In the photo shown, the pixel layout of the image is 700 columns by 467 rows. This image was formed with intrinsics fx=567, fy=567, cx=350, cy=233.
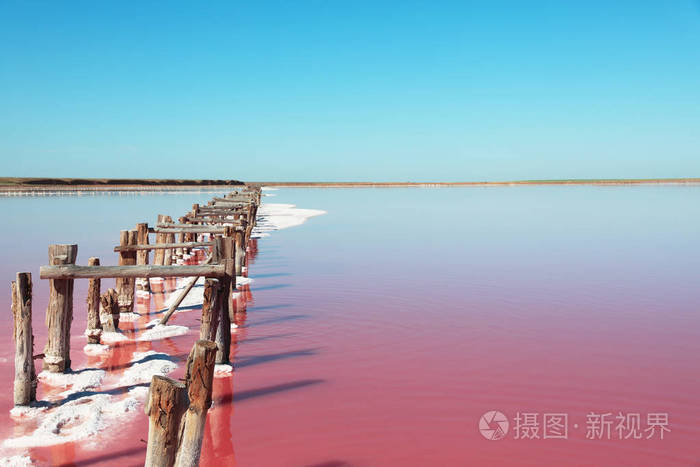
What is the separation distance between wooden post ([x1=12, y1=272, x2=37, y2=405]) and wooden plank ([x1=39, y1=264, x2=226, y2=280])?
1.11ft

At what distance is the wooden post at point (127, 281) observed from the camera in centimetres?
891

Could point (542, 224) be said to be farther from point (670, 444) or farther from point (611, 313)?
point (670, 444)

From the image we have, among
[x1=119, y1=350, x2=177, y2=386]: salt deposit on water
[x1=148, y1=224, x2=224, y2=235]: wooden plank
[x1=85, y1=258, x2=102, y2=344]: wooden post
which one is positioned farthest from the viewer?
[x1=148, y1=224, x2=224, y2=235]: wooden plank

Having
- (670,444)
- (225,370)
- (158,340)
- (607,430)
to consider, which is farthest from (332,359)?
(670,444)

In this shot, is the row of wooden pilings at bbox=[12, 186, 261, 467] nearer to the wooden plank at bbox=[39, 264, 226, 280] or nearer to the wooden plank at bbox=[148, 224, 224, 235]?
the wooden plank at bbox=[39, 264, 226, 280]

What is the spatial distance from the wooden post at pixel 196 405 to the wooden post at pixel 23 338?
8.79 feet

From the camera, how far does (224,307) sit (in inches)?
256

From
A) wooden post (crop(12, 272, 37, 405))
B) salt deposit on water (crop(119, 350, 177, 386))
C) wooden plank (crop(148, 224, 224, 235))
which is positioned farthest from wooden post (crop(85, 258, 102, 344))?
wooden plank (crop(148, 224, 224, 235))

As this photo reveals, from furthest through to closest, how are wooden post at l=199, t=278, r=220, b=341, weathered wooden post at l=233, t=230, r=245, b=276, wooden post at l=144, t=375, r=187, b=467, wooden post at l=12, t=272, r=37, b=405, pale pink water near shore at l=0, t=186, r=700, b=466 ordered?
weathered wooden post at l=233, t=230, r=245, b=276, wooden post at l=199, t=278, r=220, b=341, wooden post at l=12, t=272, r=37, b=405, pale pink water near shore at l=0, t=186, r=700, b=466, wooden post at l=144, t=375, r=187, b=467

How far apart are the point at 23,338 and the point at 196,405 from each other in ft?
9.31

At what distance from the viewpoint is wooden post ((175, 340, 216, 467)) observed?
11.2 ft

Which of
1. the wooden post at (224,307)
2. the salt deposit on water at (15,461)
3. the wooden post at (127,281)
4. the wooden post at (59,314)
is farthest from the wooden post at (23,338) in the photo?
the wooden post at (127,281)

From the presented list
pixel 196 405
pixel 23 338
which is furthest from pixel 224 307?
pixel 196 405

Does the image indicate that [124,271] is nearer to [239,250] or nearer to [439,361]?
[439,361]
